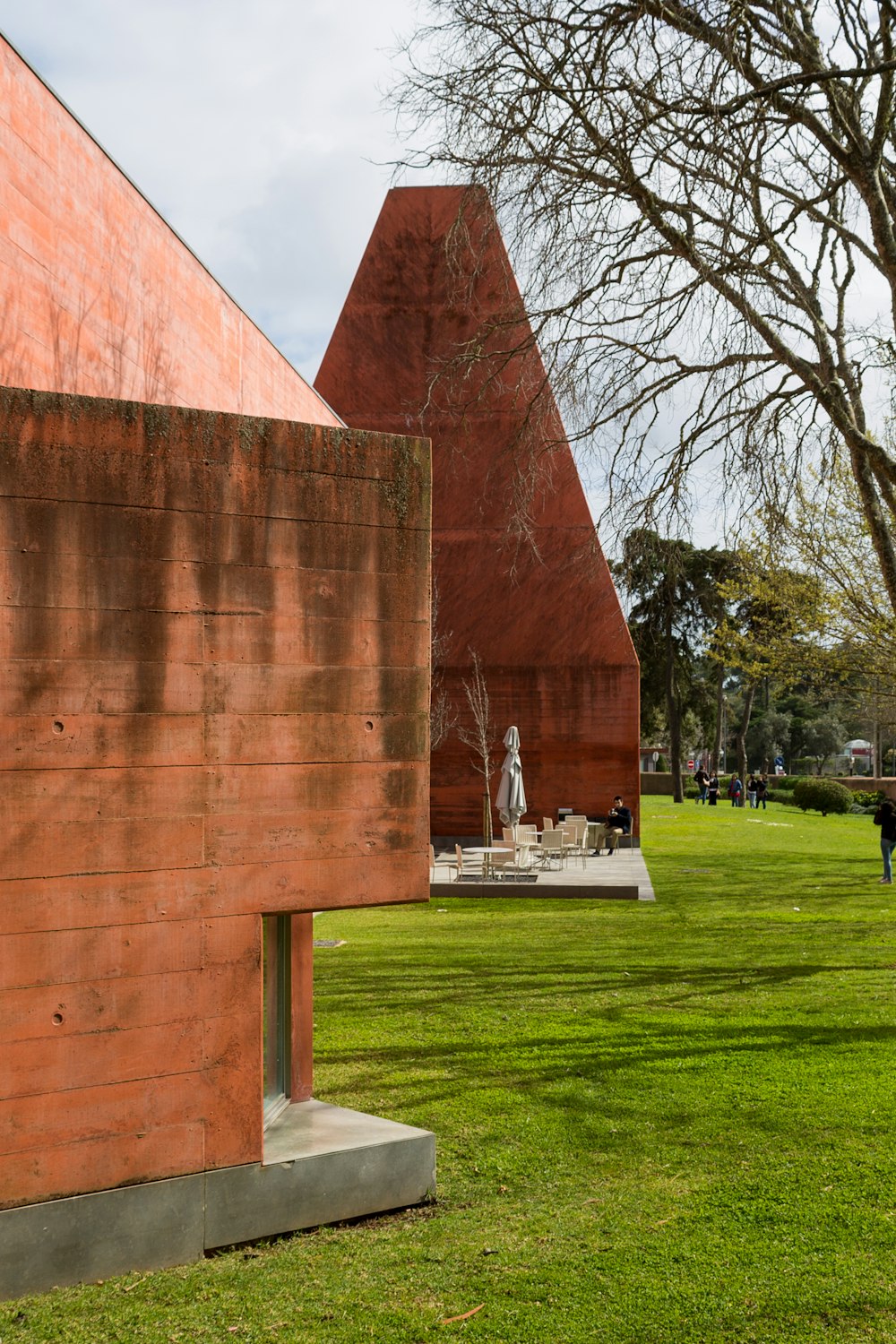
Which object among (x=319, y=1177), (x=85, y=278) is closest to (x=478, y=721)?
(x=85, y=278)

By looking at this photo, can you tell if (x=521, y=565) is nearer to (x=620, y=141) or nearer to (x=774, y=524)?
(x=774, y=524)

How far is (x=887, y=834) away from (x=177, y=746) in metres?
18.7

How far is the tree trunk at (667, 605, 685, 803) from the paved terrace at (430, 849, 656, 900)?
2998 cm

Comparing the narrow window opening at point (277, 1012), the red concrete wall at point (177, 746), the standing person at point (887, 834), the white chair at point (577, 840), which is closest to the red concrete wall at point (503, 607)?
the white chair at point (577, 840)

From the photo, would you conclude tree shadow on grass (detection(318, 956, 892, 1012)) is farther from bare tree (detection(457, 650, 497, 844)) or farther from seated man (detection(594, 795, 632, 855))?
bare tree (detection(457, 650, 497, 844))

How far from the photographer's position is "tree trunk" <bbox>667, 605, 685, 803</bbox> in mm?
52188

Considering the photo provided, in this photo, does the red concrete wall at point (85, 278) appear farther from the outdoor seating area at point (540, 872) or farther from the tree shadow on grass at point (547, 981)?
the outdoor seating area at point (540, 872)

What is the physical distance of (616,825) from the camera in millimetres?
27188

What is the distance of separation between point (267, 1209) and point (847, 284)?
12231mm

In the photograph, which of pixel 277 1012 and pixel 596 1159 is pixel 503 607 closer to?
pixel 277 1012

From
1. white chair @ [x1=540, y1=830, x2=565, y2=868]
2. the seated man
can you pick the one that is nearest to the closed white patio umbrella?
white chair @ [x1=540, y1=830, x2=565, y2=868]

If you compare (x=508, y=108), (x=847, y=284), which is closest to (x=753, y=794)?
(x=847, y=284)

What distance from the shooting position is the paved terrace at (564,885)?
18750 millimetres

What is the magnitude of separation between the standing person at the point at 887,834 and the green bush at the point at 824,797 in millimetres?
24724
